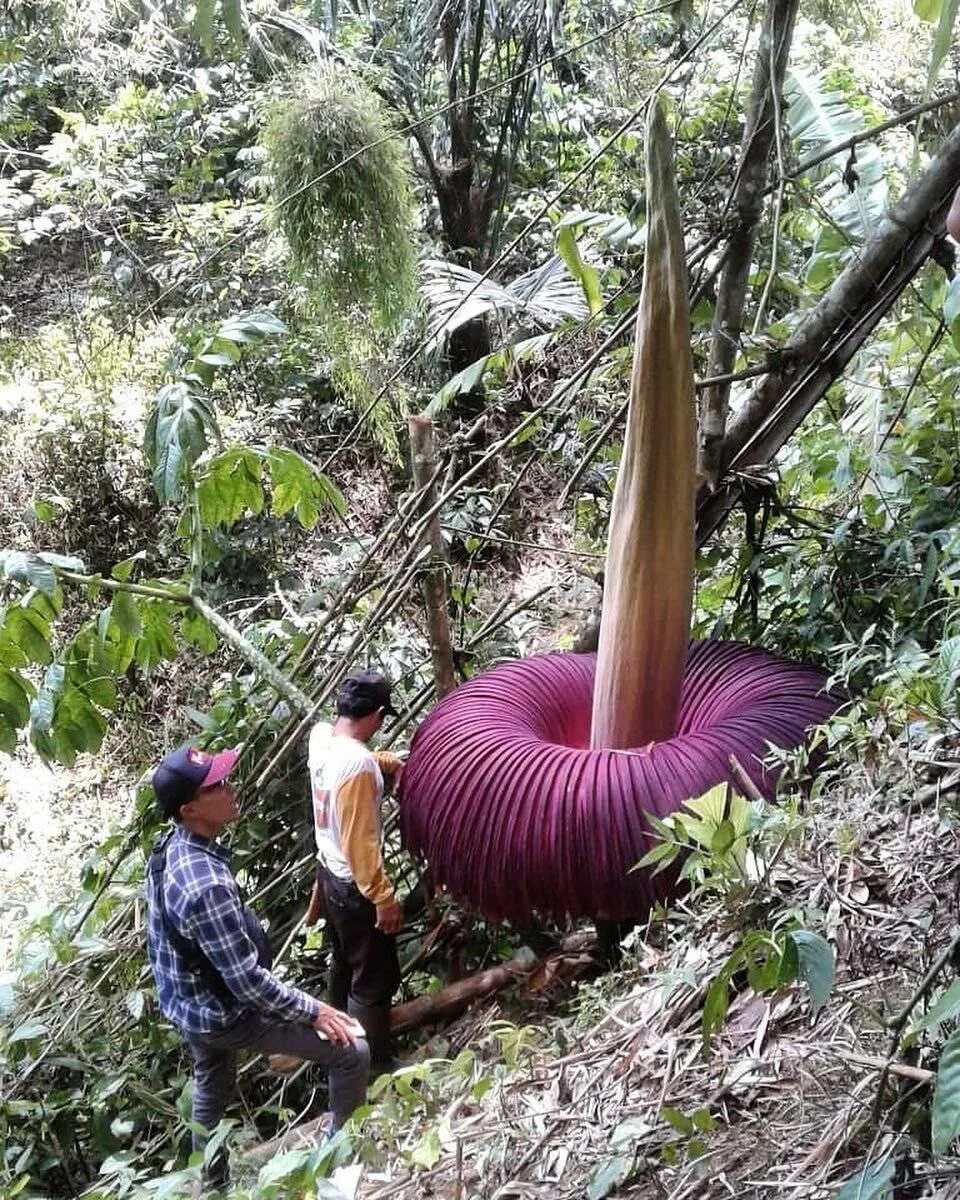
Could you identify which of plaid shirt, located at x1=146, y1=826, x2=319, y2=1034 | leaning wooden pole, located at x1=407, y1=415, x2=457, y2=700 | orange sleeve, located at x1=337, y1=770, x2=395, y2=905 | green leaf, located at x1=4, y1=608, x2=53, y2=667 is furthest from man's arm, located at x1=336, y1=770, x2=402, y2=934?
green leaf, located at x1=4, y1=608, x2=53, y2=667

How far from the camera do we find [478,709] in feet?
6.22

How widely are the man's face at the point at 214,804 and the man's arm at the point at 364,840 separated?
218mm

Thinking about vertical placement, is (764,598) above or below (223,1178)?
above

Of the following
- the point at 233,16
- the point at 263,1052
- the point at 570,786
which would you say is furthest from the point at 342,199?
the point at 233,16

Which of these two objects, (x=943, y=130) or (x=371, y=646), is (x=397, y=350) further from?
(x=943, y=130)

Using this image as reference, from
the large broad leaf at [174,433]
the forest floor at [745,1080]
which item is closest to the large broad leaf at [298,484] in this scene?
the large broad leaf at [174,433]

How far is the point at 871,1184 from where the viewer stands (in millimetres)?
696

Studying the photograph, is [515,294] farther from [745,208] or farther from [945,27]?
[945,27]

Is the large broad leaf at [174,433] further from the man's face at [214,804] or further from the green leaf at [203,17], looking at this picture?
the green leaf at [203,17]

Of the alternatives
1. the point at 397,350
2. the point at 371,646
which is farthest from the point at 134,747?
the point at 371,646

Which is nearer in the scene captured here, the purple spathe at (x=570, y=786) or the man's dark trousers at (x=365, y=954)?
the purple spathe at (x=570, y=786)

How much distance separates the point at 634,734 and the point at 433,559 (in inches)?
25.5

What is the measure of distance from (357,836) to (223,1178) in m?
0.58

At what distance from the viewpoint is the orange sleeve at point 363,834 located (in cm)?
198
